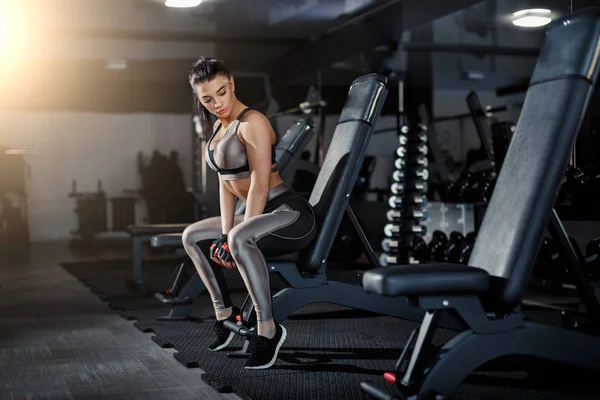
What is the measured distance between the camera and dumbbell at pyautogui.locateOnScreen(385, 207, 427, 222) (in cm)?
508

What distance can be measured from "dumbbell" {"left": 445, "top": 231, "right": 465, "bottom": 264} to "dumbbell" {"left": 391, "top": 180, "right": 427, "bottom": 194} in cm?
58

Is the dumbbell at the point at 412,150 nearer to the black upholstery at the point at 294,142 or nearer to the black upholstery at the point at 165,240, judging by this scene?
the black upholstery at the point at 294,142

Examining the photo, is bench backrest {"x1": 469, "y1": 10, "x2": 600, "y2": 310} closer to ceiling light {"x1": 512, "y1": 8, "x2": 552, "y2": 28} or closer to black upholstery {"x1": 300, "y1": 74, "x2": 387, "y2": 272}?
black upholstery {"x1": 300, "y1": 74, "x2": 387, "y2": 272}

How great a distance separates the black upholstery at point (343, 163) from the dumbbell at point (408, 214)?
208cm

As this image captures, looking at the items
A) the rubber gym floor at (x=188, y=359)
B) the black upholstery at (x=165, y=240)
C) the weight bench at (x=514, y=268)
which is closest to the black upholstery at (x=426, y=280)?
the weight bench at (x=514, y=268)

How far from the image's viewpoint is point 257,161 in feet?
8.41

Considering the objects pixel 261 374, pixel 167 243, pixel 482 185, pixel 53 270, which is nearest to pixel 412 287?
pixel 261 374

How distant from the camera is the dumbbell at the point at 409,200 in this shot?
5062mm

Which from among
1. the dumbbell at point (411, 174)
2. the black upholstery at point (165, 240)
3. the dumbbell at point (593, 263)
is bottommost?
the dumbbell at point (593, 263)

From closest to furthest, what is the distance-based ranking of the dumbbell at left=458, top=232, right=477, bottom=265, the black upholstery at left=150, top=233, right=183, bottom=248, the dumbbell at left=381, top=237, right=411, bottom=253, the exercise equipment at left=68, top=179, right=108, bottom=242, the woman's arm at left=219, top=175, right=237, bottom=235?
1. the woman's arm at left=219, top=175, right=237, bottom=235
2. the black upholstery at left=150, top=233, right=183, bottom=248
3. the dumbbell at left=458, top=232, right=477, bottom=265
4. the dumbbell at left=381, top=237, right=411, bottom=253
5. the exercise equipment at left=68, top=179, right=108, bottom=242

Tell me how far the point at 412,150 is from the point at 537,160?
123 inches

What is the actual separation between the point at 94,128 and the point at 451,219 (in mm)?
6146

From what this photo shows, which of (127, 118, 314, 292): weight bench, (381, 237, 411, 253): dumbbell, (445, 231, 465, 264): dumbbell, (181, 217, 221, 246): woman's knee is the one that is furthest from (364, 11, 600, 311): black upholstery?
(381, 237, 411, 253): dumbbell

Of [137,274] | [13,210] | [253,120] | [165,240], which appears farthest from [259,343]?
[13,210]
